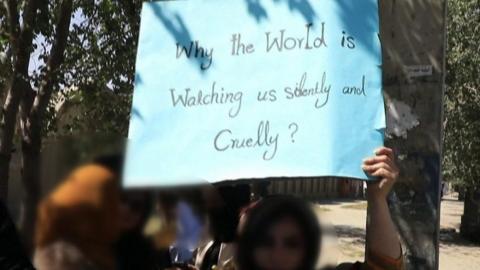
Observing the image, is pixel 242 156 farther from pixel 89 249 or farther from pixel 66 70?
pixel 66 70

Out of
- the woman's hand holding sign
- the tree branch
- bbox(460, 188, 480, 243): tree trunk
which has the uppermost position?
the tree branch

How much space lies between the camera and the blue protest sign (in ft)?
7.23

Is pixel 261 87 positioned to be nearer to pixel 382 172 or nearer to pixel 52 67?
pixel 382 172

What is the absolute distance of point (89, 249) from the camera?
1507 mm

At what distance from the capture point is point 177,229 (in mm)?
1871

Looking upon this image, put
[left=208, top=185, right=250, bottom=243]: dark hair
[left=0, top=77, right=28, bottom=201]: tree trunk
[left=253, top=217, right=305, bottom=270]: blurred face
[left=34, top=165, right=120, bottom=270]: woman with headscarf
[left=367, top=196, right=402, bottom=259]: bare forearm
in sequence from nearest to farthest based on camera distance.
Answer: [left=34, top=165, right=120, bottom=270]: woman with headscarf, [left=253, top=217, right=305, bottom=270]: blurred face, [left=367, top=196, right=402, bottom=259]: bare forearm, [left=208, top=185, right=250, bottom=243]: dark hair, [left=0, top=77, right=28, bottom=201]: tree trunk

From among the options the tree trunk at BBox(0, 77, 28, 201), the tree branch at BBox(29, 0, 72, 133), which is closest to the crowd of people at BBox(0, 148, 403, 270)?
the tree trunk at BBox(0, 77, 28, 201)

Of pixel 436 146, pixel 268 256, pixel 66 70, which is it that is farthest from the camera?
pixel 66 70

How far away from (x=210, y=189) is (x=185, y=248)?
0.20 meters

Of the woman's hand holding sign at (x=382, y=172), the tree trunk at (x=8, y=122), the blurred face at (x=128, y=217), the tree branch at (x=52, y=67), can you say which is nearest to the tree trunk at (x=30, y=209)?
the blurred face at (x=128, y=217)

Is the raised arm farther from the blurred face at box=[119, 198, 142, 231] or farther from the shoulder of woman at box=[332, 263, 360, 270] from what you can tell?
the blurred face at box=[119, 198, 142, 231]

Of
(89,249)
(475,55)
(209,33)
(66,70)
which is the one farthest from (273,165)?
(475,55)

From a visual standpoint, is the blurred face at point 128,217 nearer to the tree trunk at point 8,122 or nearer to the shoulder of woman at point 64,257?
the shoulder of woman at point 64,257

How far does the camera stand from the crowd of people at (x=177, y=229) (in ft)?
4.92
